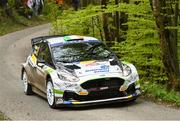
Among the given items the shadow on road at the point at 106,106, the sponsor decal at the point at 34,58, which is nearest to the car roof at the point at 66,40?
the sponsor decal at the point at 34,58

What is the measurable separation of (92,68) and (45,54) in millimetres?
1993

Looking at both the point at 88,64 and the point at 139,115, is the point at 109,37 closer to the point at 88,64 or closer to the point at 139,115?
the point at 88,64

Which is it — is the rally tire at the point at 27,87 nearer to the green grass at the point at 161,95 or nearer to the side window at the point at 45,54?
the side window at the point at 45,54

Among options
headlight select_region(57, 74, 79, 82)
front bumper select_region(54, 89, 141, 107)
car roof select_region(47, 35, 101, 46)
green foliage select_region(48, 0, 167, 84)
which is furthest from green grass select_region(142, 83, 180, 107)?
headlight select_region(57, 74, 79, 82)

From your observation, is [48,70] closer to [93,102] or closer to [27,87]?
[93,102]

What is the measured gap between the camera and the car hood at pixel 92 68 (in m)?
12.5

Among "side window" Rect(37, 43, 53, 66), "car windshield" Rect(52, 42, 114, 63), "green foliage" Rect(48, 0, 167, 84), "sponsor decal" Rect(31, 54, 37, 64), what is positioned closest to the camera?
"car windshield" Rect(52, 42, 114, 63)

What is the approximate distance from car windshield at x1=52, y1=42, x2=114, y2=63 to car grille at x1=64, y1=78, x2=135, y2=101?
1.13m

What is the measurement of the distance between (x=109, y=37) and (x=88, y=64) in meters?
8.02

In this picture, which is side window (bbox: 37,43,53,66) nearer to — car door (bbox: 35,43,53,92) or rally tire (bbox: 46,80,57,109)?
car door (bbox: 35,43,53,92)

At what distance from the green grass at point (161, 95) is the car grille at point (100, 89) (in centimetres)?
129

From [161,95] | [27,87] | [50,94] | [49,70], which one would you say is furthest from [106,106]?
[27,87]

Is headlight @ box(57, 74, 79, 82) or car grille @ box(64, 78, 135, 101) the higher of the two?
headlight @ box(57, 74, 79, 82)

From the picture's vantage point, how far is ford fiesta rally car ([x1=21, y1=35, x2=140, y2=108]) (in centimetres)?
1237
